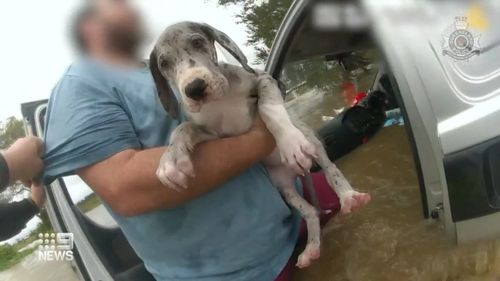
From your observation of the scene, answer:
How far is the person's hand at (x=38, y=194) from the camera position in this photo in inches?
60.8

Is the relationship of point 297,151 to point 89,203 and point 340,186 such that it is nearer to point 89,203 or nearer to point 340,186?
point 340,186

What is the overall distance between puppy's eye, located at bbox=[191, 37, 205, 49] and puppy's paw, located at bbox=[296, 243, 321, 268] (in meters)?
Answer: 0.66

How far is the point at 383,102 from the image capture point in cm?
281

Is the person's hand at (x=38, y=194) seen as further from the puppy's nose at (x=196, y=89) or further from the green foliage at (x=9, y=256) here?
the puppy's nose at (x=196, y=89)

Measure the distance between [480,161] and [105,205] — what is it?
3.36 feet

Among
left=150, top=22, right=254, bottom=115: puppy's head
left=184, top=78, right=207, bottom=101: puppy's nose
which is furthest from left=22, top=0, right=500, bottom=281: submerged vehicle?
left=184, top=78, right=207, bottom=101: puppy's nose

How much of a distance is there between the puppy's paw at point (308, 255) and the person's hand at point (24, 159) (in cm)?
75

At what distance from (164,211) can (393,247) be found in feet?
2.76

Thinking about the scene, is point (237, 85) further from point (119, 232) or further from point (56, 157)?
point (119, 232)

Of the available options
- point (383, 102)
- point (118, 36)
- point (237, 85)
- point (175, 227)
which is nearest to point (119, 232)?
point (175, 227)

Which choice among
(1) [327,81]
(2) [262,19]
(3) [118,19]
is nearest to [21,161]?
(3) [118,19]

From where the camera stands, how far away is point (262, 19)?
192cm

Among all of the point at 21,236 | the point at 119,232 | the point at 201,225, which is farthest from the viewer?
the point at 119,232

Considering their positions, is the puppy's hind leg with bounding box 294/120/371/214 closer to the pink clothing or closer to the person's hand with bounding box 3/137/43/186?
the pink clothing
